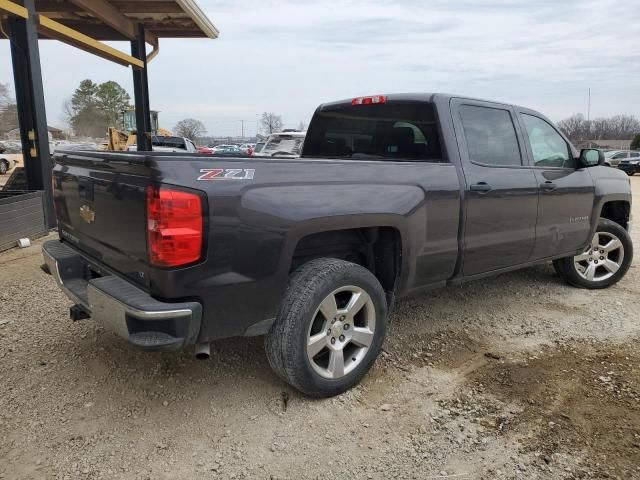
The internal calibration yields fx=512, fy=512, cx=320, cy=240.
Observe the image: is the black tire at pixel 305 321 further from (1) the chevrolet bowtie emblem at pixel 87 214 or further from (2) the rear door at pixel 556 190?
(2) the rear door at pixel 556 190

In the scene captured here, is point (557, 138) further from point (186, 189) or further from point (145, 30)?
point (145, 30)

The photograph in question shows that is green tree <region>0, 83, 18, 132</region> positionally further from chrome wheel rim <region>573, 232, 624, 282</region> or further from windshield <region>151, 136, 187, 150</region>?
chrome wheel rim <region>573, 232, 624, 282</region>

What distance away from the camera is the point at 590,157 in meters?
4.82

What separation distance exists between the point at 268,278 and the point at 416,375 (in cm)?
138

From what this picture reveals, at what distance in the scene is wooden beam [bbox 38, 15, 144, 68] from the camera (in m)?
Result: 7.60

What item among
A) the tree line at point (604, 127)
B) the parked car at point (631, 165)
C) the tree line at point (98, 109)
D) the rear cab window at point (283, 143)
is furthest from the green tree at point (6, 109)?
the tree line at point (604, 127)

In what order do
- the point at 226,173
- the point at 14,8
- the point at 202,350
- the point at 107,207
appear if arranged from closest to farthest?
the point at 226,173, the point at 202,350, the point at 107,207, the point at 14,8

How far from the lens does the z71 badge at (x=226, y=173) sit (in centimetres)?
248


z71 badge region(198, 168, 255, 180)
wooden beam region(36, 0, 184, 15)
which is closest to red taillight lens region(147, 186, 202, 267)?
z71 badge region(198, 168, 255, 180)

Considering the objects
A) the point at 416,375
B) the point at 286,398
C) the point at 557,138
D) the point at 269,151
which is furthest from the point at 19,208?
the point at 269,151

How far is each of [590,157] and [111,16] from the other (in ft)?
29.4

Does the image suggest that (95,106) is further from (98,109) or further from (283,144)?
(283,144)

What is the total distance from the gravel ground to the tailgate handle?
Answer: 1182 millimetres

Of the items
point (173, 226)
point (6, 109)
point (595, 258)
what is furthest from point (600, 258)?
point (6, 109)
